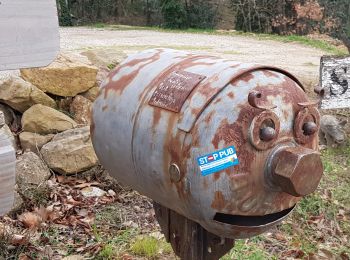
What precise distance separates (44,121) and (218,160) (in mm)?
3125

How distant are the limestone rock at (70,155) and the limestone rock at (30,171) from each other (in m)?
0.13

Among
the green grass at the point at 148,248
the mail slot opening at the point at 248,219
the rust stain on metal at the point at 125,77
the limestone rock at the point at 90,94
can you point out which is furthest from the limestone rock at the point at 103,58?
the mail slot opening at the point at 248,219

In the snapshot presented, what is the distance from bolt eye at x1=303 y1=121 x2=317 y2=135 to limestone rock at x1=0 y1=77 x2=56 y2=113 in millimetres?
3406

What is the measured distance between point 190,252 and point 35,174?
1.93 metres

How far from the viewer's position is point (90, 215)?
383 centimetres

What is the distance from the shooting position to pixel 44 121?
15.5 feet

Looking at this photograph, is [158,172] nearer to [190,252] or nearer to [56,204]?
[190,252]

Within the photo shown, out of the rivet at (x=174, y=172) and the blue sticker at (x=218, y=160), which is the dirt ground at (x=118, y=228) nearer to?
the rivet at (x=174, y=172)

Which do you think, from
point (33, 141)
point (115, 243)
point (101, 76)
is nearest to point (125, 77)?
point (115, 243)

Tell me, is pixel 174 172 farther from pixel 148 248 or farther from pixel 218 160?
pixel 148 248

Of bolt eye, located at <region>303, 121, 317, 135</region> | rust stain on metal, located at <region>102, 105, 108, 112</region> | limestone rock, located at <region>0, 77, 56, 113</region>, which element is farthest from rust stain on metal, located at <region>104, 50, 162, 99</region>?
limestone rock, located at <region>0, 77, 56, 113</region>

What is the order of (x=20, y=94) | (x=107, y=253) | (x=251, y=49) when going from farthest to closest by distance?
(x=251, y=49), (x=20, y=94), (x=107, y=253)

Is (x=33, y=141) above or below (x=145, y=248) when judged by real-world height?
above

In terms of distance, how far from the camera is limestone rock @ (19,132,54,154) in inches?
178
